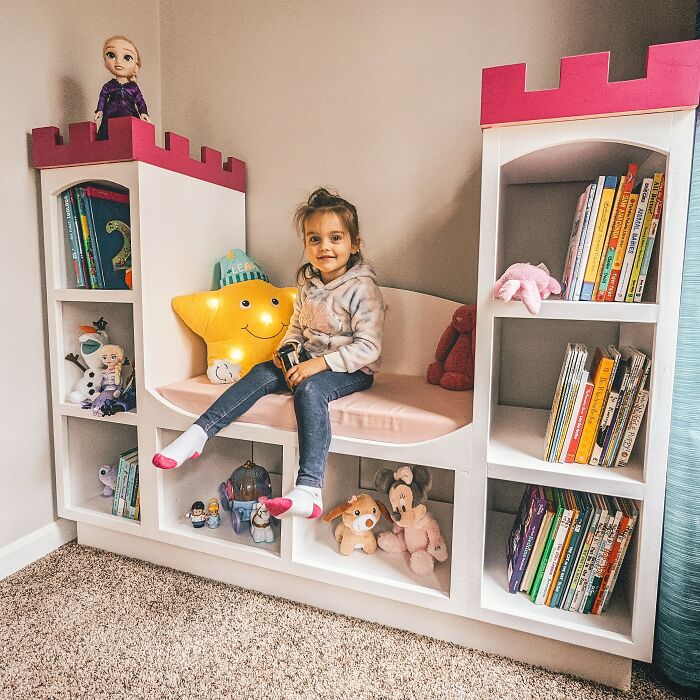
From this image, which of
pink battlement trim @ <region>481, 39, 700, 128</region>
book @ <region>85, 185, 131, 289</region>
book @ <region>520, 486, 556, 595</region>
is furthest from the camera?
book @ <region>85, 185, 131, 289</region>

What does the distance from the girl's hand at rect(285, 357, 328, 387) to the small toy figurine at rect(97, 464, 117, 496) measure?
80cm

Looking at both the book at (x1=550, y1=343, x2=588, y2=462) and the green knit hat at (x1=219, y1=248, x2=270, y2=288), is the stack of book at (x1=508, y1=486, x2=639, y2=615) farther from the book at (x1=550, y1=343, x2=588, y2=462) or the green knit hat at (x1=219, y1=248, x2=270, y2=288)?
the green knit hat at (x1=219, y1=248, x2=270, y2=288)

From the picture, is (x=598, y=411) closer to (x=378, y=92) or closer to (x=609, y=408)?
(x=609, y=408)

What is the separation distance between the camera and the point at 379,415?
136 centimetres

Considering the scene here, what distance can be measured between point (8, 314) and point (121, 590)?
0.89 metres

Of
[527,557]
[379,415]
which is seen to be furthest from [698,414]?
[379,415]

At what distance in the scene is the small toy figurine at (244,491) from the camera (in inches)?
65.5

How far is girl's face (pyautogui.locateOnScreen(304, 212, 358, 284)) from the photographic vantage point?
1570 millimetres

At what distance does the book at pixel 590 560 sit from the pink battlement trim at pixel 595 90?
854 millimetres

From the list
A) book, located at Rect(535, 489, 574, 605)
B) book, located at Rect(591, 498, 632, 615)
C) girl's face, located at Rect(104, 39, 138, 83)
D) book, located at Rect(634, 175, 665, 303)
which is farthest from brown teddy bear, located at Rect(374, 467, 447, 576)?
girl's face, located at Rect(104, 39, 138, 83)

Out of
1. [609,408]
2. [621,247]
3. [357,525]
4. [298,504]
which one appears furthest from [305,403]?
[621,247]

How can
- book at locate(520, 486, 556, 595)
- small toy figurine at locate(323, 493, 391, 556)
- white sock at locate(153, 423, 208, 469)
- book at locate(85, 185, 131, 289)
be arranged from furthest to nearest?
book at locate(85, 185, 131, 289) < small toy figurine at locate(323, 493, 391, 556) < white sock at locate(153, 423, 208, 469) < book at locate(520, 486, 556, 595)

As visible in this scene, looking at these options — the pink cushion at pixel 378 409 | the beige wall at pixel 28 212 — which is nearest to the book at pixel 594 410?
the pink cushion at pixel 378 409

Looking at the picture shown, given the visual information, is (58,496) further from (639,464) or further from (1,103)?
(639,464)
